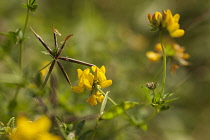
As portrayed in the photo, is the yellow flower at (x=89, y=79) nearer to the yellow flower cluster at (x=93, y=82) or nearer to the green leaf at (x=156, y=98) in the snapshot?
the yellow flower cluster at (x=93, y=82)

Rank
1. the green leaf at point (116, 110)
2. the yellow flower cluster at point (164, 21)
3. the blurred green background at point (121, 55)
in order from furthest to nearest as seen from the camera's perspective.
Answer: the blurred green background at point (121, 55), the yellow flower cluster at point (164, 21), the green leaf at point (116, 110)

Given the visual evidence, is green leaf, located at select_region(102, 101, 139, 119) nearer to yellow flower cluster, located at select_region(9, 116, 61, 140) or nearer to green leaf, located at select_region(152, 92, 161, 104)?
green leaf, located at select_region(152, 92, 161, 104)

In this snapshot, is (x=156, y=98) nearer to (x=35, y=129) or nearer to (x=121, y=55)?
(x=35, y=129)

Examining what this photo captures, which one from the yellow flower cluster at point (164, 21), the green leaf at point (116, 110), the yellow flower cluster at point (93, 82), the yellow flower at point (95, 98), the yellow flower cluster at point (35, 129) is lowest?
the yellow flower cluster at point (35, 129)

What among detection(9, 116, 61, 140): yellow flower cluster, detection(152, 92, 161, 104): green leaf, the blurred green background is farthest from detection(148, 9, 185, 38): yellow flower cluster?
detection(9, 116, 61, 140): yellow flower cluster

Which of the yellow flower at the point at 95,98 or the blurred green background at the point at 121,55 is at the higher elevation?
the blurred green background at the point at 121,55

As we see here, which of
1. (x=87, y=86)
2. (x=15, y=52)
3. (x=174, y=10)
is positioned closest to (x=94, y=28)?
(x=15, y=52)

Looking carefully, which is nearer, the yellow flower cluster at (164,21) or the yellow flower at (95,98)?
the yellow flower at (95,98)

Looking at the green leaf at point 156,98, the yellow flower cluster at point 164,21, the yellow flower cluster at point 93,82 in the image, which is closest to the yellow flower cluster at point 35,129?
the yellow flower cluster at point 93,82
